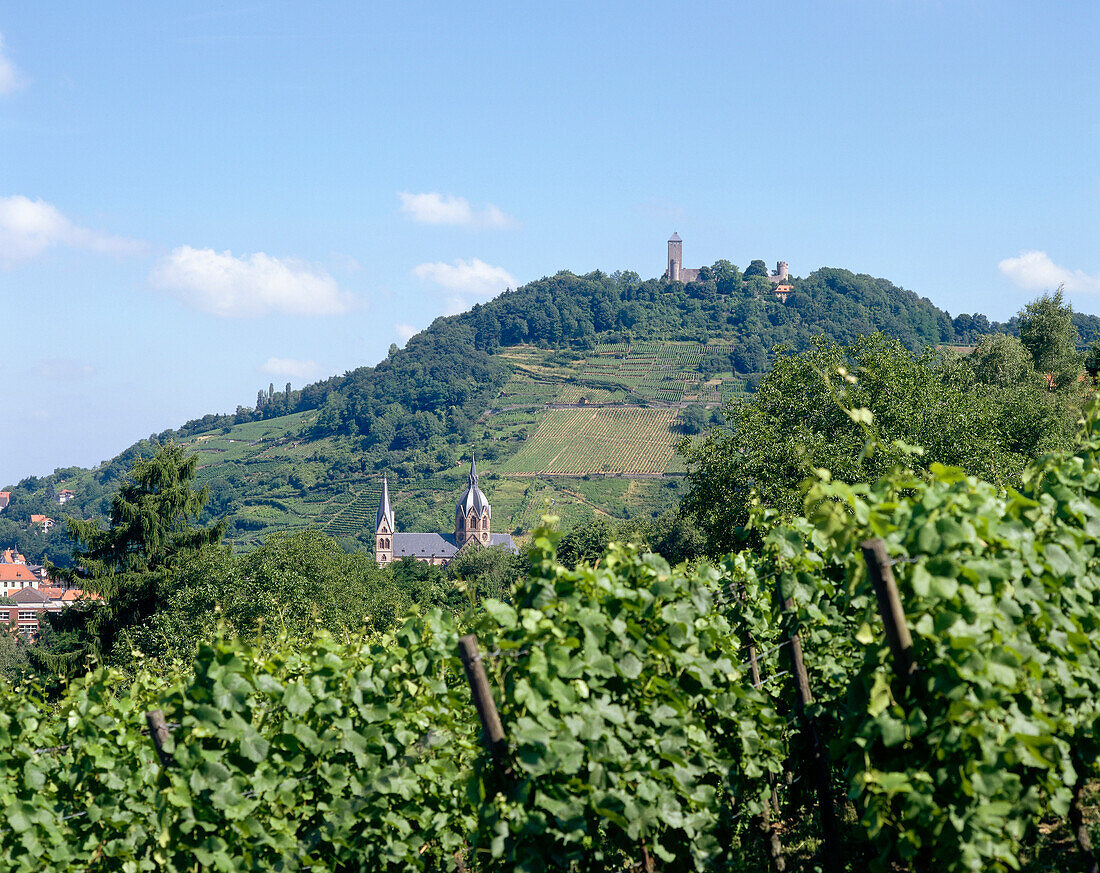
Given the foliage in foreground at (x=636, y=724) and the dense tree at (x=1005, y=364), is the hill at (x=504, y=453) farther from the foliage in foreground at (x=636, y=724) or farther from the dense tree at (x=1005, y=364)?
the foliage in foreground at (x=636, y=724)

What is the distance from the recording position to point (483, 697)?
4266 millimetres

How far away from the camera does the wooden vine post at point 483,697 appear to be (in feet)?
13.9

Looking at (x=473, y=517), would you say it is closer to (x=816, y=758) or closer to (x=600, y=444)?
(x=600, y=444)

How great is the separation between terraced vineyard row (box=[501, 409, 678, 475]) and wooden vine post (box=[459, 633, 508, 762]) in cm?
13373

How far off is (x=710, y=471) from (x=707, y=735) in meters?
22.3

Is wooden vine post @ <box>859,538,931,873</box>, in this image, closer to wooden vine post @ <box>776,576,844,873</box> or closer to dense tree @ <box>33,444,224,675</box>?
wooden vine post @ <box>776,576,844,873</box>

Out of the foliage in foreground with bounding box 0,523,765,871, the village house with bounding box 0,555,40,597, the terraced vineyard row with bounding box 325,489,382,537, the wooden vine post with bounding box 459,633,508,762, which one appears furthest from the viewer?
the village house with bounding box 0,555,40,597

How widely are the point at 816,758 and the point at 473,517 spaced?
11381cm

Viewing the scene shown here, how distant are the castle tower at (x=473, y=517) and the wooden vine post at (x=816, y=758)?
112 metres

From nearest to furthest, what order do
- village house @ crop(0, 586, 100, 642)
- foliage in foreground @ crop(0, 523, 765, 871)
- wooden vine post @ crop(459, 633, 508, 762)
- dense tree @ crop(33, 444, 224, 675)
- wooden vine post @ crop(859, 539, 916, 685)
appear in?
wooden vine post @ crop(859, 539, 916, 685) → wooden vine post @ crop(459, 633, 508, 762) → foliage in foreground @ crop(0, 523, 765, 871) → dense tree @ crop(33, 444, 224, 675) → village house @ crop(0, 586, 100, 642)

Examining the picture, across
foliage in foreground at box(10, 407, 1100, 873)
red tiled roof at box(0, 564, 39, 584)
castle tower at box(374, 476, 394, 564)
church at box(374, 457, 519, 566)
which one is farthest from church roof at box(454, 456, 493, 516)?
foliage in foreground at box(10, 407, 1100, 873)

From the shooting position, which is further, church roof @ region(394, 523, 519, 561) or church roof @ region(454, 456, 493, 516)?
church roof @ region(394, 523, 519, 561)

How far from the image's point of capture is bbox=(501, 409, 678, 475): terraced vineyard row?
5541 inches

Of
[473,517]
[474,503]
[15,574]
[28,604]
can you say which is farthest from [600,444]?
[15,574]
